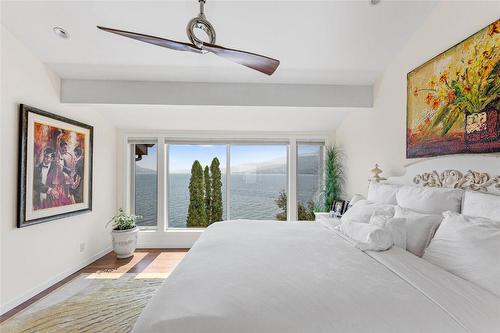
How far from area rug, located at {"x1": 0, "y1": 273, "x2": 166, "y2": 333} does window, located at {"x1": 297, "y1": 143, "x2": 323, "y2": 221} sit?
8.37 ft

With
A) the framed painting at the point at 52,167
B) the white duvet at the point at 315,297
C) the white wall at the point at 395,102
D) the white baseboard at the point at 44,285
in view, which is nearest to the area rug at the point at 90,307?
the white baseboard at the point at 44,285

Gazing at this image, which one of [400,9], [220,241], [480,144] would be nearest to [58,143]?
[220,241]

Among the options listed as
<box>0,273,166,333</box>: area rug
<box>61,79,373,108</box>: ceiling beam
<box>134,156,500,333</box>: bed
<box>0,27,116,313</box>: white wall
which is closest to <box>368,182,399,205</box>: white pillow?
<box>134,156,500,333</box>: bed

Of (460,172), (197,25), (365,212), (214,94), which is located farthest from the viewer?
(214,94)

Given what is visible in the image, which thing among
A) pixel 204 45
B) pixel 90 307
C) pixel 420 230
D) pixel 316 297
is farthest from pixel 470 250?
pixel 90 307

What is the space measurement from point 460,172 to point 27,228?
3930mm

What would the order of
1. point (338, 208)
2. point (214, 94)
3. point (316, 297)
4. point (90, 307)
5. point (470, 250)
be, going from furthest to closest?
1. point (338, 208)
2. point (214, 94)
3. point (90, 307)
4. point (470, 250)
5. point (316, 297)

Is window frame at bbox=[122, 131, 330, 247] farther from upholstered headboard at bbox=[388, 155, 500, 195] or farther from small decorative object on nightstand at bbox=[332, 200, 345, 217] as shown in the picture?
upholstered headboard at bbox=[388, 155, 500, 195]

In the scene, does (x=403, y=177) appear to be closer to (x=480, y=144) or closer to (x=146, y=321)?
(x=480, y=144)

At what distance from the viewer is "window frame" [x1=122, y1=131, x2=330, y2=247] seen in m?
4.09

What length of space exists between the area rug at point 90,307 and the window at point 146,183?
135 cm

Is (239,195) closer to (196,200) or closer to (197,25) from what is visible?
(196,200)

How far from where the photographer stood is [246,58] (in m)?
1.72

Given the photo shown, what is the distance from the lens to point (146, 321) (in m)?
0.88
